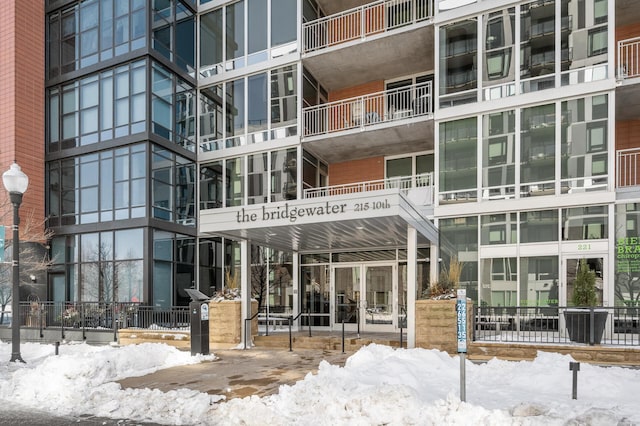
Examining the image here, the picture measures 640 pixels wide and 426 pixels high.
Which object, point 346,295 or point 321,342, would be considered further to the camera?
point 346,295

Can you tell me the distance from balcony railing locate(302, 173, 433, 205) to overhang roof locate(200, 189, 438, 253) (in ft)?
6.66

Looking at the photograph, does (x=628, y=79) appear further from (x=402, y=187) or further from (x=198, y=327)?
(x=198, y=327)

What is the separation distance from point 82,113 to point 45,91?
288 centimetres

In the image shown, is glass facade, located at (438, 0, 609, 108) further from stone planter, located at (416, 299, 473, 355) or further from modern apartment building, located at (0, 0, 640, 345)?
stone planter, located at (416, 299, 473, 355)

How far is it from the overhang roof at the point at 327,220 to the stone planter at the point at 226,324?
7.33ft

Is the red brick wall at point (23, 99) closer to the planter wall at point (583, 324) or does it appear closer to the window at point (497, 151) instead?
the window at point (497, 151)

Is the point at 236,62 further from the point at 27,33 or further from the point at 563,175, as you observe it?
the point at 563,175

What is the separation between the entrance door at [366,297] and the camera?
1662 cm

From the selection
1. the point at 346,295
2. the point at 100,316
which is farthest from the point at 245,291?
the point at 100,316

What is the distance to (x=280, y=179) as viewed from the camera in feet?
61.7

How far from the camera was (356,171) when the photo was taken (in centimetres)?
1988

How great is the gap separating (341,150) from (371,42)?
4513 millimetres

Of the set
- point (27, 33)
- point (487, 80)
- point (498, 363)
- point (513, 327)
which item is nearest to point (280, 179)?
point (487, 80)

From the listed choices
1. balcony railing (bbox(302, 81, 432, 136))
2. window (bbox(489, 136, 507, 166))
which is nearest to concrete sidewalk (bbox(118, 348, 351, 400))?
window (bbox(489, 136, 507, 166))
